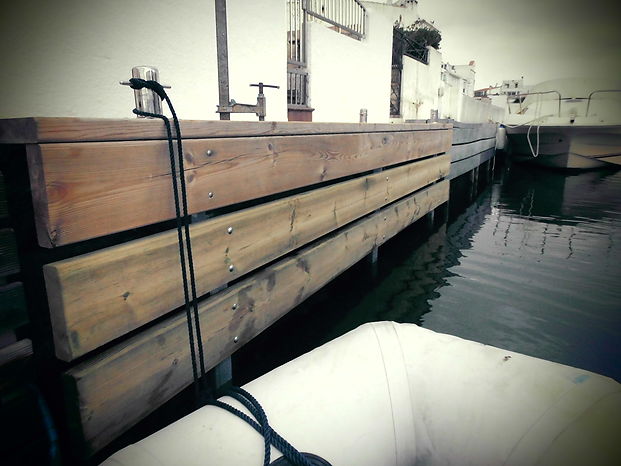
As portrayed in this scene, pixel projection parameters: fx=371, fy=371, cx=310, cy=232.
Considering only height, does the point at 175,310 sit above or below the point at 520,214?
above

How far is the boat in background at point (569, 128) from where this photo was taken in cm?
1324

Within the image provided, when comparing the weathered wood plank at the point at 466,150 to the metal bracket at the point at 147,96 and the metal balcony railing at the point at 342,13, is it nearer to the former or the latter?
the metal balcony railing at the point at 342,13

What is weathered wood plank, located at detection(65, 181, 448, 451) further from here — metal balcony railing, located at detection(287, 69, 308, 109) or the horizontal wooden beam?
metal balcony railing, located at detection(287, 69, 308, 109)

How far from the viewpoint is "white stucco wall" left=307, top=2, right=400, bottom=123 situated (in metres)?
9.55

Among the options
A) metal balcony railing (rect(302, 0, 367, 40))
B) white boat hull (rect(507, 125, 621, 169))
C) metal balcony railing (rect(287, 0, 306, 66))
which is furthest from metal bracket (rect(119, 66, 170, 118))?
white boat hull (rect(507, 125, 621, 169))

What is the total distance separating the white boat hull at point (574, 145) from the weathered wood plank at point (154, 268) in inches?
561

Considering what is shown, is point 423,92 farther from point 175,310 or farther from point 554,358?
point 175,310

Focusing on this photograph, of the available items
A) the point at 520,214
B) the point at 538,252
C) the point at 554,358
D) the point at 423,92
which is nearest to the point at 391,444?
the point at 554,358

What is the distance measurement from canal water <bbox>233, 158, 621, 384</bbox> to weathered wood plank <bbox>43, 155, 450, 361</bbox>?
2.96ft

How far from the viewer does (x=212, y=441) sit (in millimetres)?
1077

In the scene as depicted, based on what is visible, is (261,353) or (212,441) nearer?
(212,441)

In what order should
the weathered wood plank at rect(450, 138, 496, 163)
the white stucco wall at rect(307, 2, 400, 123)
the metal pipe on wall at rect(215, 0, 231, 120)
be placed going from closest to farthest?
the metal pipe on wall at rect(215, 0, 231, 120) < the weathered wood plank at rect(450, 138, 496, 163) < the white stucco wall at rect(307, 2, 400, 123)

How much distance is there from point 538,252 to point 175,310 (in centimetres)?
496

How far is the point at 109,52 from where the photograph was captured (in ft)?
13.4
